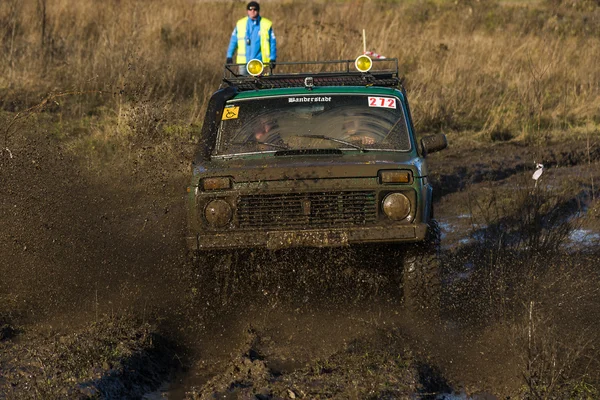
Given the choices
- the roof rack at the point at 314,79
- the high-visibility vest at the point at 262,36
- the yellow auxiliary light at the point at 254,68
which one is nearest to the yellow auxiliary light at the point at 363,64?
the roof rack at the point at 314,79

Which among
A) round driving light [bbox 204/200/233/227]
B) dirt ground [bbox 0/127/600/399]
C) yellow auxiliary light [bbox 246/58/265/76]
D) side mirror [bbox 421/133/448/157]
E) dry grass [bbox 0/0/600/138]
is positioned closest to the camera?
dirt ground [bbox 0/127/600/399]

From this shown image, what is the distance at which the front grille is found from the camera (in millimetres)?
6426

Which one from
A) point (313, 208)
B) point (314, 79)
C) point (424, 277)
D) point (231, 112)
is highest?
point (314, 79)

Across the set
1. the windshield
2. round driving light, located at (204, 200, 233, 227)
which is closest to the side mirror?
the windshield

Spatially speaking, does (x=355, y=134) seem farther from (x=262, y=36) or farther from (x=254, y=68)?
(x=262, y=36)

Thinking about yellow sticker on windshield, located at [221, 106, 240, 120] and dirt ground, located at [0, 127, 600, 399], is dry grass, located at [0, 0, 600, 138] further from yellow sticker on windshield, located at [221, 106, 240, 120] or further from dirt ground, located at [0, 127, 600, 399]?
yellow sticker on windshield, located at [221, 106, 240, 120]

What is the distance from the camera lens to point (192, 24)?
19.1m

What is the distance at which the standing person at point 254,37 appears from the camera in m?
13.6

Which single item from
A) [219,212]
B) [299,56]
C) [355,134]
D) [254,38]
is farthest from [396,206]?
[299,56]

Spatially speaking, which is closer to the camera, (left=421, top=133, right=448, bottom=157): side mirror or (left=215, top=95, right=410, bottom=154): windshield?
(left=215, top=95, right=410, bottom=154): windshield

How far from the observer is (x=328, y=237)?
633cm

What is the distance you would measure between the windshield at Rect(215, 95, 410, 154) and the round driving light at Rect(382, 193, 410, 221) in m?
0.76

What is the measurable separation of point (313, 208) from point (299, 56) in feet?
35.1

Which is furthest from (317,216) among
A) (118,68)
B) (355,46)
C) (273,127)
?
(355,46)
